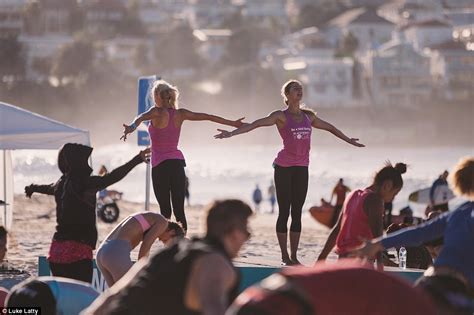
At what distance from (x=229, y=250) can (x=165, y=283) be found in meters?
0.24

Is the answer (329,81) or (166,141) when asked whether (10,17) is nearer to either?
(329,81)

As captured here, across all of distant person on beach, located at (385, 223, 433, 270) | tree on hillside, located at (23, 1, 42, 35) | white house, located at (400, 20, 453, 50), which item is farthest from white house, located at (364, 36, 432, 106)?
distant person on beach, located at (385, 223, 433, 270)

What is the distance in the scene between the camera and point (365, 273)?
14.4 ft

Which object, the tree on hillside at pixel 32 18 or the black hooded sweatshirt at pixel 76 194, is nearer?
the black hooded sweatshirt at pixel 76 194

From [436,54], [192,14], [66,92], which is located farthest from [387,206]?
[192,14]

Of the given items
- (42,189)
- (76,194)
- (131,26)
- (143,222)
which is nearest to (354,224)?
(143,222)

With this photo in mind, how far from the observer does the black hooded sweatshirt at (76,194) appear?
6859 mm

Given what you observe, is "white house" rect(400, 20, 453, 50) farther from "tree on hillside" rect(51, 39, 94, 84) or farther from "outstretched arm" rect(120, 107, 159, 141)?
"outstretched arm" rect(120, 107, 159, 141)

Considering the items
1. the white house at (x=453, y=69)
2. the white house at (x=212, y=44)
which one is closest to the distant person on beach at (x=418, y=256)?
the white house at (x=453, y=69)

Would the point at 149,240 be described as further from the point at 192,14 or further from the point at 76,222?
the point at 192,14

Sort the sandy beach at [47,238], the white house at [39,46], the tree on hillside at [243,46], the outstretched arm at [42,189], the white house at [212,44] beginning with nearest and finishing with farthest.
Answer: the outstretched arm at [42,189] → the sandy beach at [47,238] → the white house at [39,46] → the tree on hillside at [243,46] → the white house at [212,44]

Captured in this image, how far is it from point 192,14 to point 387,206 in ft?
498

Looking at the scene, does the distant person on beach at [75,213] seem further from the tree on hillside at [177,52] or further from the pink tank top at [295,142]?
the tree on hillside at [177,52]

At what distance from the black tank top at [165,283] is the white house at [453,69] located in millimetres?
116137
